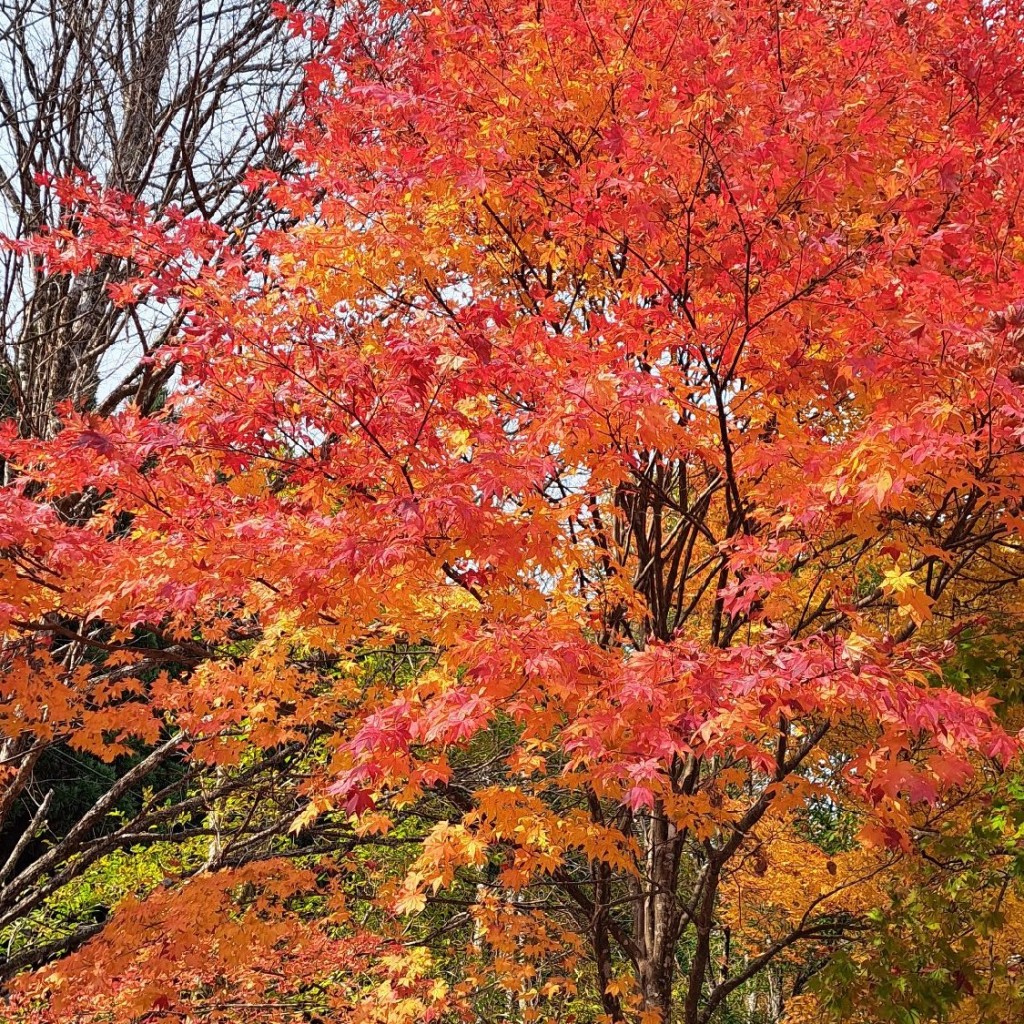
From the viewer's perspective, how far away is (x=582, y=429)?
12.1 feet

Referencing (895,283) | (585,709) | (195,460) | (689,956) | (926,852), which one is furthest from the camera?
(689,956)

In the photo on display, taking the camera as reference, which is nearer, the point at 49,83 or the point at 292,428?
the point at 292,428

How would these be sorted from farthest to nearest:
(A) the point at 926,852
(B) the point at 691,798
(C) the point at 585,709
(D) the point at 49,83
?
(A) the point at 926,852 < (D) the point at 49,83 < (B) the point at 691,798 < (C) the point at 585,709

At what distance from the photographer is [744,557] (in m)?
4.21

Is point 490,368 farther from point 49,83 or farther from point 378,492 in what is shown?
point 49,83

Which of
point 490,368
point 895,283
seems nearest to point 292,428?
point 490,368

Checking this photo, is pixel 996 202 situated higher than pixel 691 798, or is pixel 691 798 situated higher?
pixel 996 202

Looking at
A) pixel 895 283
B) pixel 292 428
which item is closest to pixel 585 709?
pixel 292 428

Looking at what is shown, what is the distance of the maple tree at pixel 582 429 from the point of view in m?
3.53

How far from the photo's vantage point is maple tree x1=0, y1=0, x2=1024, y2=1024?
11.6 feet

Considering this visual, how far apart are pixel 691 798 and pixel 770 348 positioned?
101 inches

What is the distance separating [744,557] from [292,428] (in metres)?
2.45

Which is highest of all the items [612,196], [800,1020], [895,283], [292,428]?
[612,196]

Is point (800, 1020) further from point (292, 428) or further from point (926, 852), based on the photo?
point (292, 428)
